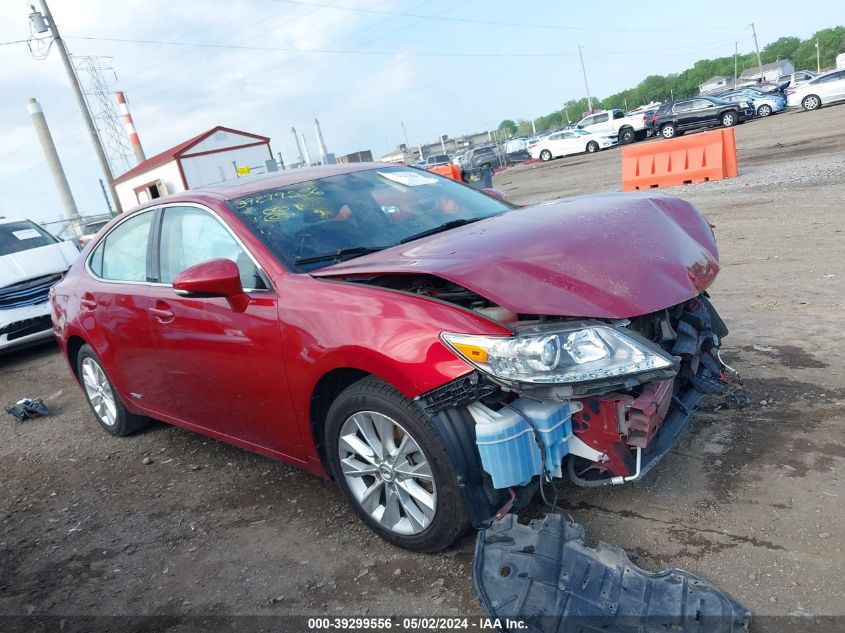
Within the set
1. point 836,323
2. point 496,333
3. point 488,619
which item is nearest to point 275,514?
point 488,619

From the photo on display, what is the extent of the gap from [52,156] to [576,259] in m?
61.2

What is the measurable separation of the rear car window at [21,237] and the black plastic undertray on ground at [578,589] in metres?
8.64

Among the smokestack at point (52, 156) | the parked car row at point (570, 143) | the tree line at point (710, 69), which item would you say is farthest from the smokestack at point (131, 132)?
the tree line at point (710, 69)

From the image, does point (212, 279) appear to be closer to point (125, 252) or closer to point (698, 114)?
point (125, 252)

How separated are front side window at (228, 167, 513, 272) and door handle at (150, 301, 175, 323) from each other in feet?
2.31

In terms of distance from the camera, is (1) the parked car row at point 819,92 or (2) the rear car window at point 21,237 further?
(1) the parked car row at point 819,92

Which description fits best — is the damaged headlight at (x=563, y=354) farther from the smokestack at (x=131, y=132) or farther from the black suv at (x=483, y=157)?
the smokestack at (x=131, y=132)

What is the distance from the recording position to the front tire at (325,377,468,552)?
2.58 metres

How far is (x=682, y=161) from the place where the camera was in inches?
Answer: 522

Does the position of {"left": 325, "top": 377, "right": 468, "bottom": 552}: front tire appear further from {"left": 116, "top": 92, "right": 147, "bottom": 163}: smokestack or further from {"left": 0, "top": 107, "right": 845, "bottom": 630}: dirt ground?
{"left": 116, "top": 92, "right": 147, "bottom": 163}: smokestack

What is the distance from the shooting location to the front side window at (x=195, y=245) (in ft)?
10.8

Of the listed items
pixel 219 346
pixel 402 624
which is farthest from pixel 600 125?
pixel 402 624

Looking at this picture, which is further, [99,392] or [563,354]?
[99,392]

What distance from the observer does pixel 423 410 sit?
2.54m
